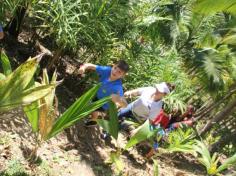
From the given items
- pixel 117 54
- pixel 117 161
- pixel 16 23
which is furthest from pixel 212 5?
pixel 16 23

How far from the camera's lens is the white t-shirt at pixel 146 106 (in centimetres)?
626

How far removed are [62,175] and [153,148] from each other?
1.97 m

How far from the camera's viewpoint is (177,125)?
341 inches

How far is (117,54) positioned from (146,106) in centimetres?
159

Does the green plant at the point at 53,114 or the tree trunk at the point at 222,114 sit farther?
the tree trunk at the point at 222,114

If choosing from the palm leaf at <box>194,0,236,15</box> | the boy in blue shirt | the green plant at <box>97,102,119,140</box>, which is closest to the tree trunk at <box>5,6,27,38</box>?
the boy in blue shirt

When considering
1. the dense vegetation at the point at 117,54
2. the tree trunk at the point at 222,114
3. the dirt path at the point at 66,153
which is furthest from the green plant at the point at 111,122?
the tree trunk at the point at 222,114

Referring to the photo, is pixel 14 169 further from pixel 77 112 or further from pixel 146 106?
pixel 146 106

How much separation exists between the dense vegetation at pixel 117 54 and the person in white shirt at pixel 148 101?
2.28 feet

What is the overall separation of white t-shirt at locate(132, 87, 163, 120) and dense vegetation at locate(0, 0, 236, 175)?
681 millimetres

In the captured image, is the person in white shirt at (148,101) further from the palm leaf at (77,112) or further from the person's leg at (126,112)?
the palm leaf at (77,112)

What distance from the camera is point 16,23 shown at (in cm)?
743

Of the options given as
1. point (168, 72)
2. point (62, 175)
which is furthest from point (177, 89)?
point (62, 175)

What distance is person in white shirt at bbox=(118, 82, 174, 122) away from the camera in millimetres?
6062
